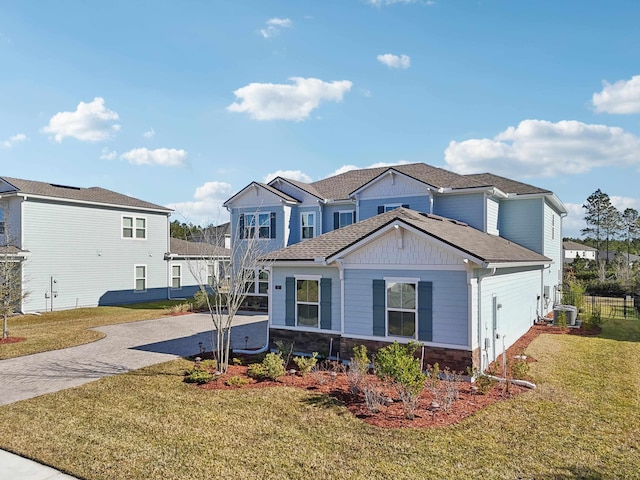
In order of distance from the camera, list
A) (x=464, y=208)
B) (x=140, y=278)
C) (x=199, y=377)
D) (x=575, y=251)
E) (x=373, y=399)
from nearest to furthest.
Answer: (x=373, y=399) < (x=199, y=377) < (x=464, y=208) < (x=140, y=278) < (x=575, y=251)

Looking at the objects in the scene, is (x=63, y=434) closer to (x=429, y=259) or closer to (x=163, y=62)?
(x=429, y=259)

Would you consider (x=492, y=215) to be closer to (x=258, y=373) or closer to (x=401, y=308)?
(x=401, y=308)

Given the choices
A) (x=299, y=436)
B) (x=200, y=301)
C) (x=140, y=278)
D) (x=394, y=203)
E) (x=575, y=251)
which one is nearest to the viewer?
(x=299, y=436)

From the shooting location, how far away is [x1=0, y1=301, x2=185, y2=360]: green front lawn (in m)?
14.3

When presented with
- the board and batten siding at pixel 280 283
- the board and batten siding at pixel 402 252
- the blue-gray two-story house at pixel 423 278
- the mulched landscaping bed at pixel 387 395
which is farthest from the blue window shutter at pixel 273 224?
the board and batten siding at pixel 402 252

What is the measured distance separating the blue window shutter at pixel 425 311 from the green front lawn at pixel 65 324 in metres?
12.5

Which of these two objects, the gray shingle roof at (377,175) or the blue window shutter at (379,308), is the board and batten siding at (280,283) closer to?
the blue window shutter at (379,308)

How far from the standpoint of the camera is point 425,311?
10617 mm

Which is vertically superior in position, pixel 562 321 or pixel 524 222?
pixel 524 222

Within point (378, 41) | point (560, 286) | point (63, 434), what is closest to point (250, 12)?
point (378, 41)

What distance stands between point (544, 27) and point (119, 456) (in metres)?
17.0

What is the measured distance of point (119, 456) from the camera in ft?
20.4

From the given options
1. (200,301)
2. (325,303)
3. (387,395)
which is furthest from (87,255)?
(387,395)

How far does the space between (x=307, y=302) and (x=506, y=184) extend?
48.6ft
